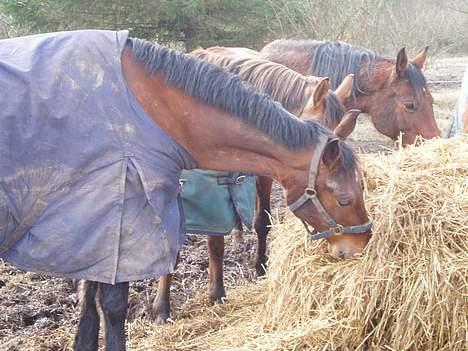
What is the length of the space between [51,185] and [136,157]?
0.37 m

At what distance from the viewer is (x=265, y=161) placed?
108 inches

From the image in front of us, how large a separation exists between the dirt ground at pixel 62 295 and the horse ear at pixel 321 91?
2.96 feet

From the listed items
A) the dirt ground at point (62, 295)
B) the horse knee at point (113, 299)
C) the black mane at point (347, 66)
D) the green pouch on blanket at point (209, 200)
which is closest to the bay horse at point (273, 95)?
the dirt ground at point (62, 295)

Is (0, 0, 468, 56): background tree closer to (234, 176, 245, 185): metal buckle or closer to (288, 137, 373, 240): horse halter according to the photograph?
(234, 176, 245, 185): metal buckle

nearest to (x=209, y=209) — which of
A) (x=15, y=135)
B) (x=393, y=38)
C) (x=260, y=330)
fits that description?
(x=260, y=330)

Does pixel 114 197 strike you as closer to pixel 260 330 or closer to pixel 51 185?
pixel 51 185

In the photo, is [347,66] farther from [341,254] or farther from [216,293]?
[341,254]

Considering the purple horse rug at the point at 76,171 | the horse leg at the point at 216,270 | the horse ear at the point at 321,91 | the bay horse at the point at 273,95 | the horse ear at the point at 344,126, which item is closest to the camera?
the purple horse rug at the point at 76,171

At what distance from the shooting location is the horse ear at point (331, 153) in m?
2.63

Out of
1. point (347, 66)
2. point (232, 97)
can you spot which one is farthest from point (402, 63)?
point (232, 97)

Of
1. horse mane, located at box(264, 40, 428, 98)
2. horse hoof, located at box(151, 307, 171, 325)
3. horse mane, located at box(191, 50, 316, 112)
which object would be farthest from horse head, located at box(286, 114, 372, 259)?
horse mane, located at box(264, 40, 428, 98)

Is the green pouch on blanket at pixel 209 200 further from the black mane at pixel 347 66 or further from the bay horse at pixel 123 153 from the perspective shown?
the black mane at pixel 347 66

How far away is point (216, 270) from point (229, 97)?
168 cm

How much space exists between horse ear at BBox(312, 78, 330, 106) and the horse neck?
0.68 meters
